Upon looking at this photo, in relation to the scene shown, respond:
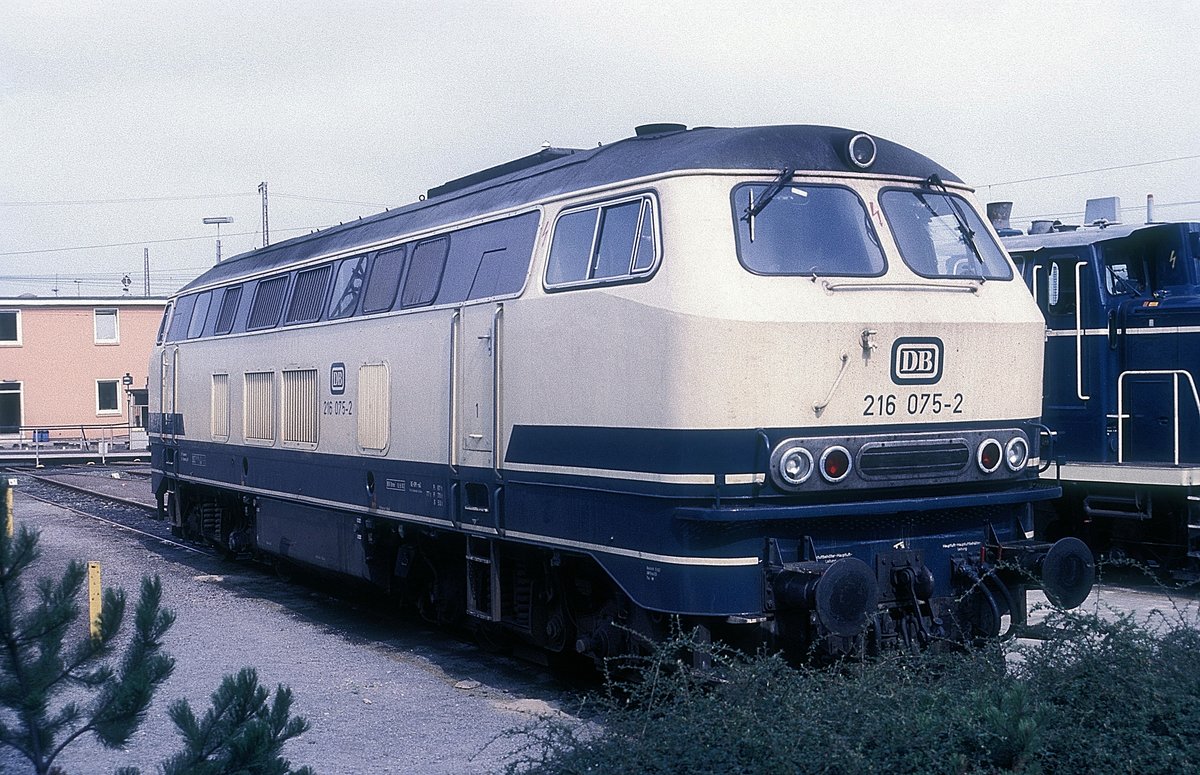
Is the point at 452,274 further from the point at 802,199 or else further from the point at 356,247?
the point at 802,199

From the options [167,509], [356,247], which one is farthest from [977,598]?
[167,509]

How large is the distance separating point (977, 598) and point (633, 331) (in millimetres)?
2597

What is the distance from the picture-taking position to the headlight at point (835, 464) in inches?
267

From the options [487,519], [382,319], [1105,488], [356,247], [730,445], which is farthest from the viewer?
[1105,488]

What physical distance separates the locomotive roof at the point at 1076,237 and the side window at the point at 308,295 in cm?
690

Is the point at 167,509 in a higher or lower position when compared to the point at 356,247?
lower

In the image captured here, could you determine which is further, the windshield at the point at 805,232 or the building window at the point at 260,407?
the building window at the point at 260,407

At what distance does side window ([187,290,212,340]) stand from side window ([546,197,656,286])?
818 centimetres

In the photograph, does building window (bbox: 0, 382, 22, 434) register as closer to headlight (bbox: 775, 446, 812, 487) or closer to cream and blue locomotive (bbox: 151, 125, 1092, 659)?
cream and blue locomotive (bbox: 151, 125, 1092, 659)

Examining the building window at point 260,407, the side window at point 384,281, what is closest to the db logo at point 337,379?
the side window at point 384,281

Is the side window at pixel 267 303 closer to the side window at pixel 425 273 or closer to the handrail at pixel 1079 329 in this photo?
the side window at pixel 425 273

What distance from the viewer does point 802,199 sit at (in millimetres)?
7254

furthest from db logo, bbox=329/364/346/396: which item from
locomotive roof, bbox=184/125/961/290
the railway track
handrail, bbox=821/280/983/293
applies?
the railway track

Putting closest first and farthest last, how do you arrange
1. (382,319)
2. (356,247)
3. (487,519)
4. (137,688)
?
(137,688) < (487,519) < (382,319) < (356,247)
